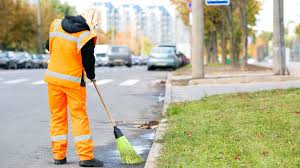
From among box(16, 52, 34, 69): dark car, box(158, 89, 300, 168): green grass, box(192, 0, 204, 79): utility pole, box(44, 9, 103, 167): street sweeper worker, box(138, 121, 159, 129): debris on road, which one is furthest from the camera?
box(16, 52, 34, 69): dark car

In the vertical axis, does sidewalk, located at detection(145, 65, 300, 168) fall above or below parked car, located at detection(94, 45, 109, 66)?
above

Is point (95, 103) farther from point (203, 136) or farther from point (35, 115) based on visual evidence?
point (203, 136)

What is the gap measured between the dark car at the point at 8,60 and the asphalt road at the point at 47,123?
29.5 meters

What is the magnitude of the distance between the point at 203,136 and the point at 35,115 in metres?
5.32

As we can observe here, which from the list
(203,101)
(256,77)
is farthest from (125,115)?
(256,77)

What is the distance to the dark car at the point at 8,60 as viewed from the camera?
4980 cm

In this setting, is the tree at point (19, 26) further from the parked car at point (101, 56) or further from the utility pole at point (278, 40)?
the utility pole at point (278, 40)

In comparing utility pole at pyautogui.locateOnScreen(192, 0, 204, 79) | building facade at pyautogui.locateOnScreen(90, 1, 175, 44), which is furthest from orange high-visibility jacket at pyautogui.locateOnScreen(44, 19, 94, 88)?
building facade at pyautogui.locateOnScreen(90, 1, 175, 44)

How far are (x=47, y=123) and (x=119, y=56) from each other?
4492 cm

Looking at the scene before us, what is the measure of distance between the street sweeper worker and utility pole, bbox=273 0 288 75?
14.6 meters

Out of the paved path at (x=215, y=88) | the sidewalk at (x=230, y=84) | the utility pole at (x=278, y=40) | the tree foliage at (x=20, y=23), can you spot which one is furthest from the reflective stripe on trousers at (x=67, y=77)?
the tree foliage at (x=20, y=23)

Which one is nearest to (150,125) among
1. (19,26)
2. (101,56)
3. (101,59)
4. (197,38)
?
(197,38)

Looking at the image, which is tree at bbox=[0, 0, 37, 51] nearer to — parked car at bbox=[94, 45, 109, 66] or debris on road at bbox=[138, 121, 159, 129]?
parked car at bbox=[94, 45, 109, 66]

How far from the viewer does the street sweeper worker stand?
742cm
